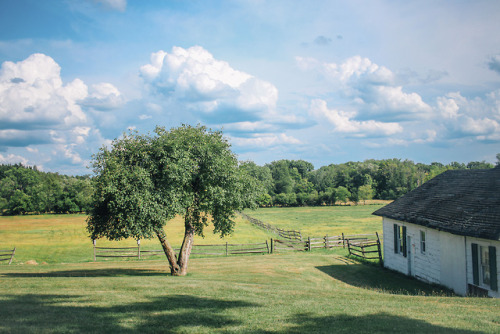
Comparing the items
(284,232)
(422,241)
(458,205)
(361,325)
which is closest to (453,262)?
(458,205)

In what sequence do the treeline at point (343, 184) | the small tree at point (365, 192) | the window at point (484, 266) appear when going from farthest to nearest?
the treeline at point (343, 184)
the small tree at point (365, 192)
the window at point (484, 266)

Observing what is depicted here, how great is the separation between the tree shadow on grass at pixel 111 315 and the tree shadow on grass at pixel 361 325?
1.63 m

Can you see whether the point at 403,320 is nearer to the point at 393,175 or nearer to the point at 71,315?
the point at 71,315

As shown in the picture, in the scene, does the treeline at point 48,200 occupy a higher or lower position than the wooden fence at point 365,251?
higher

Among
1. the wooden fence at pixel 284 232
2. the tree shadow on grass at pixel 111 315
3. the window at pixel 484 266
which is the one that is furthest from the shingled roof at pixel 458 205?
the wooden fence at pixel 284 232

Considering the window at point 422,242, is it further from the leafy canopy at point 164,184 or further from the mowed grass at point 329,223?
the mowed grass at point 329,223

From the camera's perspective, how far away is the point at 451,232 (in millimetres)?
15227

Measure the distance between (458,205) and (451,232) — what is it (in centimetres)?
266

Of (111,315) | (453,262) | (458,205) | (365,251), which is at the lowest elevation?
(365,251)

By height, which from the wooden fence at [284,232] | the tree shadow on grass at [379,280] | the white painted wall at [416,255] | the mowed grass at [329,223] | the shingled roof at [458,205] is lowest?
the mowed grass at [329,223]

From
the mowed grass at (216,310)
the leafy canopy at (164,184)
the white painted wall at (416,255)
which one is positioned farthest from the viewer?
the white painted wall at (416,255)

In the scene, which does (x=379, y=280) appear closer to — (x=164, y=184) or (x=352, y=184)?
(x=164, y=184)

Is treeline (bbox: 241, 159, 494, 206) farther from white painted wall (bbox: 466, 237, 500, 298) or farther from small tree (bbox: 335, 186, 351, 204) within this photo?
white painted wall (bbox: 466, 237, 500, 298)

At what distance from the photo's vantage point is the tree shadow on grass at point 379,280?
1650cm
